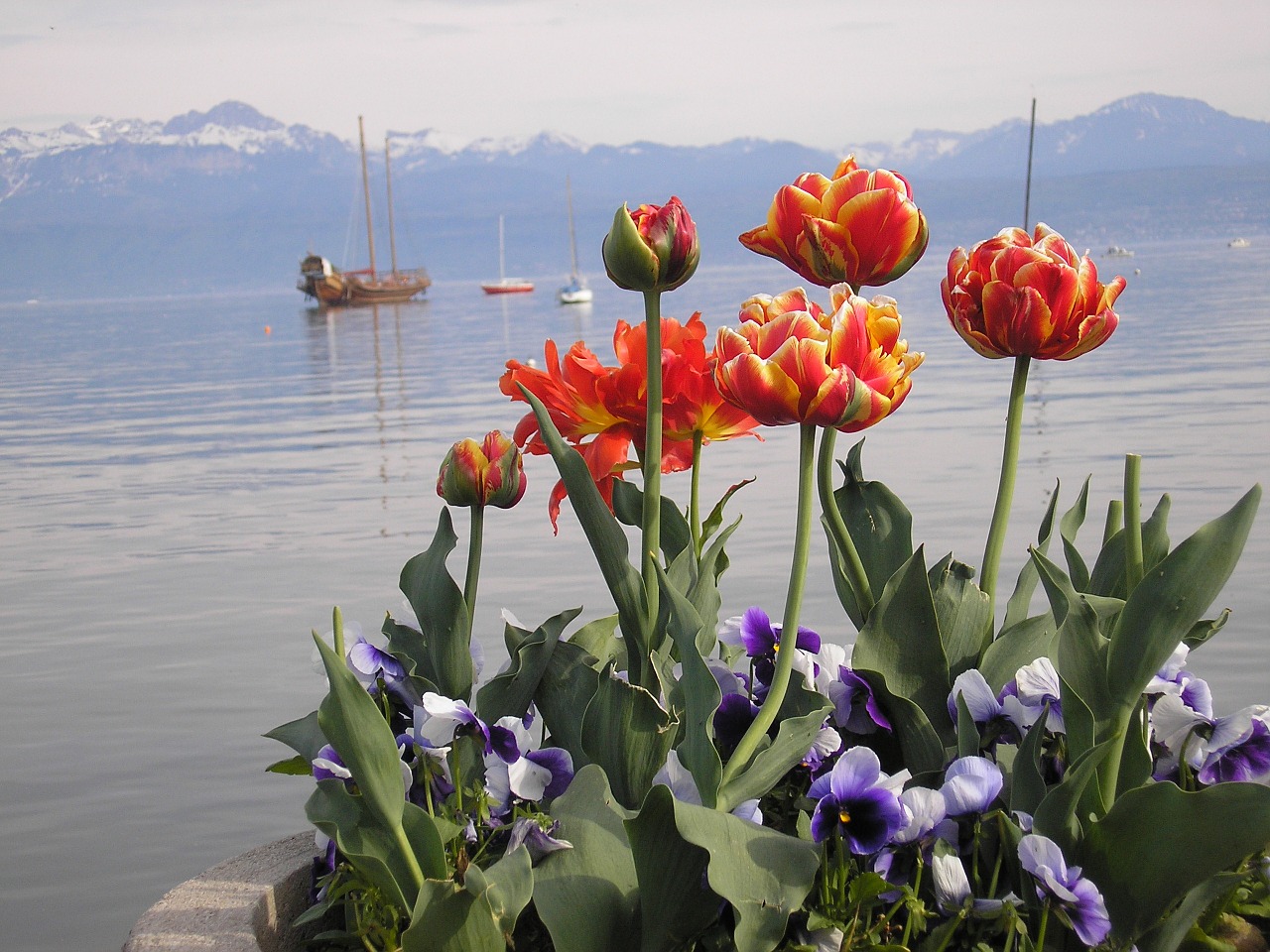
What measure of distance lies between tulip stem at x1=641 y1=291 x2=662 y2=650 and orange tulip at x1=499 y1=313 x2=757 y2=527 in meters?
0.04

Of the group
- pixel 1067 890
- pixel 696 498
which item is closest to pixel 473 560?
pixel 696 498

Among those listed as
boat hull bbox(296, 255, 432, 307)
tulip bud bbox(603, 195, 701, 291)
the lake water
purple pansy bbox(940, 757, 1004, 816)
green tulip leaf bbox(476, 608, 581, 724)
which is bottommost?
boat hull bbox(296, 255, 432, 307)

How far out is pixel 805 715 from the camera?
3.82 feet

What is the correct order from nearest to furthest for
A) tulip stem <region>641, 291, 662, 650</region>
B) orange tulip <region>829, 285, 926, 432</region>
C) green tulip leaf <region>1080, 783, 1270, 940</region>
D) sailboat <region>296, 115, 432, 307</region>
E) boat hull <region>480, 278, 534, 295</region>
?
green tulip leaf <region>1080, 783, 1270, 940</region> → orange tulip <region>829, 285, 926, 432</region> → tulip stem <region>641, 291, 662, 650</region> → sailboat <region>296, 115, 432, 307</region> → boat hull <region>480, 278, 534, 295</region>

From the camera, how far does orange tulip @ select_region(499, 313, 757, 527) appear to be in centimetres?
132

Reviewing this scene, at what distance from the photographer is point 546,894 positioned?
3.48 feet

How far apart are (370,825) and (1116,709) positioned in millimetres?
606

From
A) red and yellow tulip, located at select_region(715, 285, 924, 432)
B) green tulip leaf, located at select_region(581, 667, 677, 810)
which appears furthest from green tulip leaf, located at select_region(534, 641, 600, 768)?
red and yellow tulip, located at select_region(715, 285, 924, 432)

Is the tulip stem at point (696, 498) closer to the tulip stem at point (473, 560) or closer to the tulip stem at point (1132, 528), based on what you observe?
the tulip stem at point (473, 560)

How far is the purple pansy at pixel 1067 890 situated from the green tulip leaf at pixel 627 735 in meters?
0.29

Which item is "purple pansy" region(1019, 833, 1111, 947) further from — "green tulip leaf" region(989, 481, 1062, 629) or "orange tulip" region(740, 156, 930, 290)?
"orange tulip" region(740, 156, 930, 290)

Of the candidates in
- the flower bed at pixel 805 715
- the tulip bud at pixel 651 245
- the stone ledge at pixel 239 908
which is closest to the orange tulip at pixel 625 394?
the flower bed at pixel 805 715

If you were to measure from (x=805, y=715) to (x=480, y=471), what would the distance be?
16.2 inches

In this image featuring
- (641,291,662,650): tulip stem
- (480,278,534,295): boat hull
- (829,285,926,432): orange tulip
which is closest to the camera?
(829,285,926,432): orange tulip
